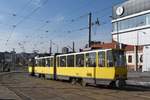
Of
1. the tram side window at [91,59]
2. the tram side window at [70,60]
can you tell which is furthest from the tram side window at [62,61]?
the tram side window at [91,59]

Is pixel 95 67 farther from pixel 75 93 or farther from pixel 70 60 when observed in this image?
pixel 70 60

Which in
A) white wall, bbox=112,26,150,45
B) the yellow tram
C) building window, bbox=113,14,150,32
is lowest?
the yellow tram

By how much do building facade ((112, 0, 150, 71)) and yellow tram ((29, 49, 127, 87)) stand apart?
4120 cm

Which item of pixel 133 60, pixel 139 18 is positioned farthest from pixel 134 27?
pixel 133 60

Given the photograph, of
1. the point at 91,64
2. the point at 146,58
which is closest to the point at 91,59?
the point at 91,64

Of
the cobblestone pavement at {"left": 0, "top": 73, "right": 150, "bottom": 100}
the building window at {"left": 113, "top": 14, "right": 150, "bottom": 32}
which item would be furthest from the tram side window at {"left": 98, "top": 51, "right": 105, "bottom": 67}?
the building window at {"left": 113, "top": 14, "right": 150, "bottom": 32}

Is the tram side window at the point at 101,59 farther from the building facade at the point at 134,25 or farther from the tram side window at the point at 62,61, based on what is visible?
the building facade at the point at 134,25

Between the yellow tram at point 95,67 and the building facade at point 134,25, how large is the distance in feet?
135

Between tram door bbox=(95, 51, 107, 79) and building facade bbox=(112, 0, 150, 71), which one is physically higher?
building facade bbox=(112, 0, 150, 71)

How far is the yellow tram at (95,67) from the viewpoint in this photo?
25.3 m

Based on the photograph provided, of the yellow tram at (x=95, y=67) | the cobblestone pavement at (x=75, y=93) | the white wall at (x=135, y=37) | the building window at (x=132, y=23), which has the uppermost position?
the building window at (x=132, y=23)

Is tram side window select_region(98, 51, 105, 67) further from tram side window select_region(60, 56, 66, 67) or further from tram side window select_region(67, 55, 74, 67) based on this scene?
tram side window select_region(60, 56, 66, 67)

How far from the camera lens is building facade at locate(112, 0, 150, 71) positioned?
7356cm

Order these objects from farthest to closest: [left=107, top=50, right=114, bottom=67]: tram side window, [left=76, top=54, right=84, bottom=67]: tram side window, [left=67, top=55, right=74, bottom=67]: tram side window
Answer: [left=67, top=55, right=74, bottom=67]: tram side window, [left=76, top=54, right=84, bottom=67]: tram side window, [left=107, top=50, right=114, bottom=67]: tram side window
